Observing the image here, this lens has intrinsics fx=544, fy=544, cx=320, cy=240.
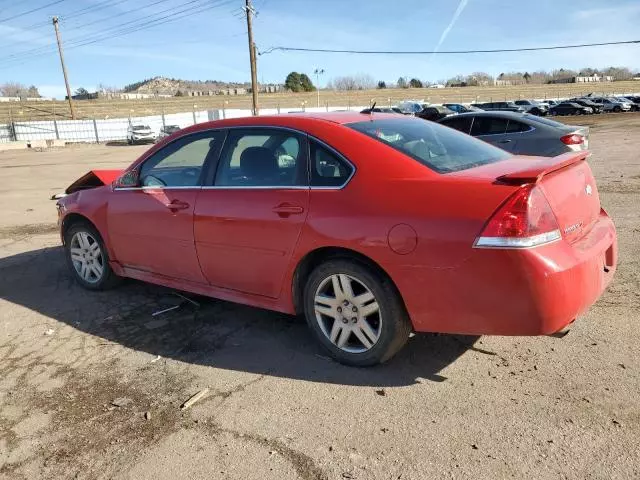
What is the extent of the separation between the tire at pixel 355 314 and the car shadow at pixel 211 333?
0.14 m

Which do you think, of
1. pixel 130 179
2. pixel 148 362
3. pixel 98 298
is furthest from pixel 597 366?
pixel 98 298

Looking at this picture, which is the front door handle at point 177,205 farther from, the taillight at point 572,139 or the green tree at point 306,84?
the green tree at point 306,84

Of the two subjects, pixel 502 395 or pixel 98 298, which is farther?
pixel 98 298

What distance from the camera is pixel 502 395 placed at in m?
3.08

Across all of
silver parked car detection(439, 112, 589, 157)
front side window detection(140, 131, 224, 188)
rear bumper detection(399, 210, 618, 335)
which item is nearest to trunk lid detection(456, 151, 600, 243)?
rear bumper detection(399, 210, 618, 335)

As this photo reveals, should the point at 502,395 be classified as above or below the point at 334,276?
below

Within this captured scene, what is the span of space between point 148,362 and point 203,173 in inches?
56.6

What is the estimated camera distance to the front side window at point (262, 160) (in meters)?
3.65

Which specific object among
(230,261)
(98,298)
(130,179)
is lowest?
(98,298)

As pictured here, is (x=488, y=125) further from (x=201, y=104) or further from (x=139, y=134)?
(x=201, y=104)

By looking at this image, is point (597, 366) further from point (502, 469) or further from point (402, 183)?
point (402, 183)

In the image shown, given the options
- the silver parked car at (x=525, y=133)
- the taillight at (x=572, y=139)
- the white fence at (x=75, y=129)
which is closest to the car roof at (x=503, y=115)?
the silver parked car at (x=525, y=133)

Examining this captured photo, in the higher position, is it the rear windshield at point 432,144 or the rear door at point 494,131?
the rear windshield at point 432,144

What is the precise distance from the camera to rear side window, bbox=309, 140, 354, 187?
338 cm
